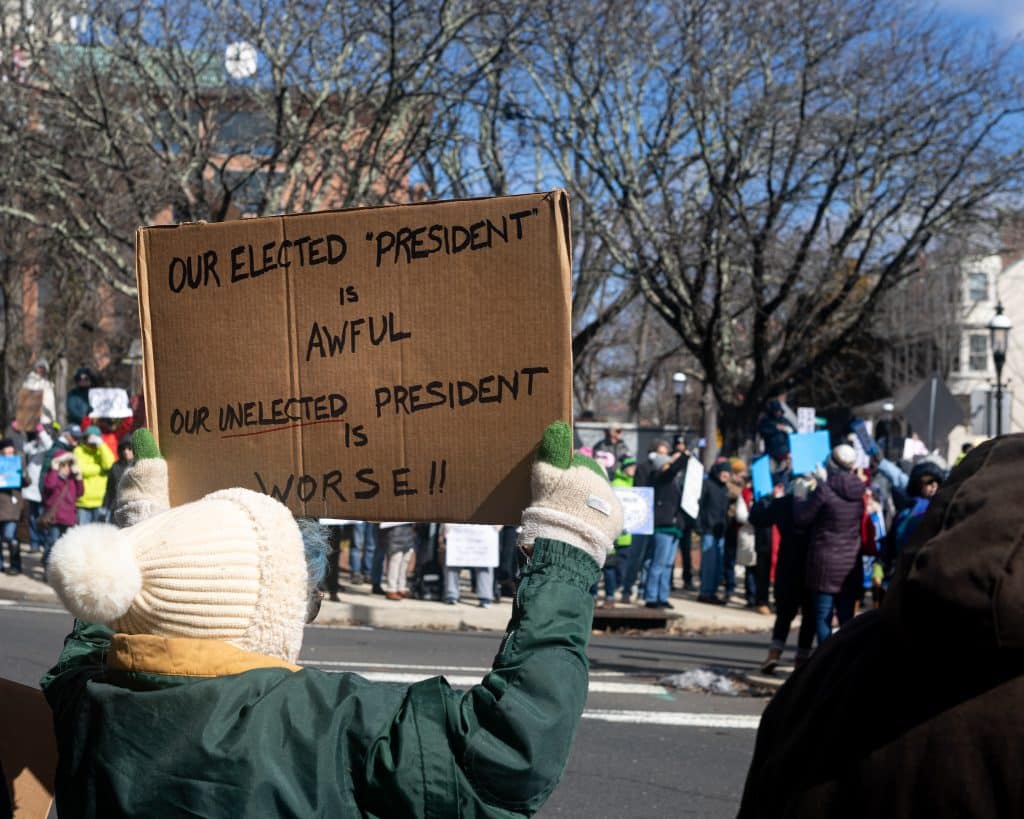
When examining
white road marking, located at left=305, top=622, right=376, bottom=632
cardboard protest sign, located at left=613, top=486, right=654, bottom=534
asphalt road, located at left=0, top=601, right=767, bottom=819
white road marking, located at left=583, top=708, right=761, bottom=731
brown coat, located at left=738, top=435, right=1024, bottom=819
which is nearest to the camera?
brown coat, located at left=738, top=435, right=1024, bottom=819

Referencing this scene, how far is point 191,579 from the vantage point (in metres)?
2.02

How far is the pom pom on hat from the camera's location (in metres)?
1.99

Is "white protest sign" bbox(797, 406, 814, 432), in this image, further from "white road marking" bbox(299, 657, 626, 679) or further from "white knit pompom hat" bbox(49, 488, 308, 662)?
"white knit pompom hat" bbox(49, 488, 308, 662)

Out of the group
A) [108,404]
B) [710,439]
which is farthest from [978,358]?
[108,404]

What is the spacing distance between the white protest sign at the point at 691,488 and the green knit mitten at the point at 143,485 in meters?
12.3

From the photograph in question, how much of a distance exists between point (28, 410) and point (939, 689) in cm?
2022

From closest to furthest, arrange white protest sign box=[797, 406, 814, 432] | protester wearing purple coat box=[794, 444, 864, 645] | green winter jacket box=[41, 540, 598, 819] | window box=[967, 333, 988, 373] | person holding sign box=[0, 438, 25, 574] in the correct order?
1. green winter jacket box=[41, 540, 598, 819]
2. protester wearing purple coat box=[794, 444, 864, 645]
3. person holding sign box=[0, 438, 25, 574]
4. white protest sign box=[797, 406, 814, 432]
5. window box=[967, 333, 988, 373]

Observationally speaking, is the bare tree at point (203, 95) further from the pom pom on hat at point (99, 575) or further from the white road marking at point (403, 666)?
the pom pom on hat at point (99, 575)

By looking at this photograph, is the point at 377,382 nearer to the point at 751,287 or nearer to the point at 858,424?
the point at 858,424

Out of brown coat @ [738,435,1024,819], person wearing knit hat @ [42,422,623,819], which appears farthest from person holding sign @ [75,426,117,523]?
brown coat @ [738,435,1024,819]

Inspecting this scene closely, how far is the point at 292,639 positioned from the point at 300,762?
9.5 inches

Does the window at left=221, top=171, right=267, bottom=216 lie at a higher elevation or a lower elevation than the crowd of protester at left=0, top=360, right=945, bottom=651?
higher

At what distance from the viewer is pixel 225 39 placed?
16.9 m

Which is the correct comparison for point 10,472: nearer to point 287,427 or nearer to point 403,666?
point 403,666
